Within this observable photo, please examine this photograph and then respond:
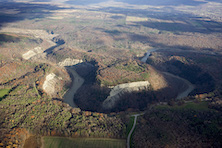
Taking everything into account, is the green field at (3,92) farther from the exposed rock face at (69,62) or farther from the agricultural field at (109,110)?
the exposed rock face at (69,62)

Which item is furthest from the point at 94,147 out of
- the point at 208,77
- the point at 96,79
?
the point at 208,77

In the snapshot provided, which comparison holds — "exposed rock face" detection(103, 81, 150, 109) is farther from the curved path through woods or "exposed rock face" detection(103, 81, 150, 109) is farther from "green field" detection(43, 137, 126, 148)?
"green field" detection(43, 137, 126, 148)

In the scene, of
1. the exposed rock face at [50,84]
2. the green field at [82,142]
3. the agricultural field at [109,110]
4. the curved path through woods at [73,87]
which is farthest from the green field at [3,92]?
the green field at [82,142]

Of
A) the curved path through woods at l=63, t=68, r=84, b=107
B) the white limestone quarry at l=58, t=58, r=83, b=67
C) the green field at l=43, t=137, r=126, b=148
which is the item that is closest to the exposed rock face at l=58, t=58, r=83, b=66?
the white limestone quarry at l=58, t=58, r=83, b=67

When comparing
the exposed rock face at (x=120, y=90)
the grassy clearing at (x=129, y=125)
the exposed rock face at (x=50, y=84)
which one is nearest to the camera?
the grassy clearing at (x=129, y=125)

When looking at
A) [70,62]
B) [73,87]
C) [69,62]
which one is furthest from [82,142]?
[69,62]

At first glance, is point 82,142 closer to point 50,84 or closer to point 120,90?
point 120,90

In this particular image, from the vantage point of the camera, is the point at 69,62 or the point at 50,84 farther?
the point at 69,62
